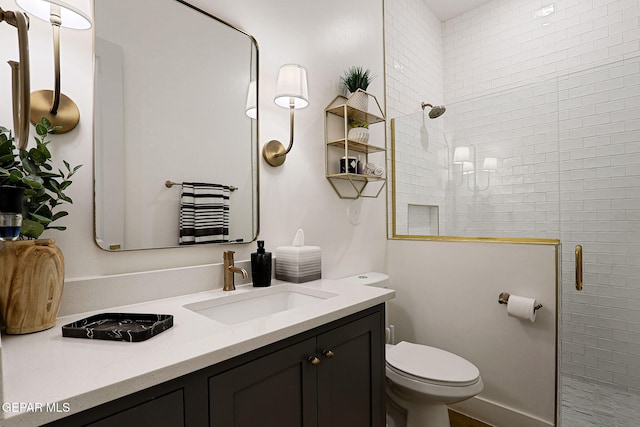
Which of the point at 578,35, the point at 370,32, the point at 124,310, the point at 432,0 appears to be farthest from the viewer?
the point at 432,0

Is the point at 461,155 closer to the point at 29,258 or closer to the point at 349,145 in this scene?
the point at 349,145

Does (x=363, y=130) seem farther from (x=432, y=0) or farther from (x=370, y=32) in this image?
(x=432, y=0)

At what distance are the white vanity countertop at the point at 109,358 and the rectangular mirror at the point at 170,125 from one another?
0.35 metres

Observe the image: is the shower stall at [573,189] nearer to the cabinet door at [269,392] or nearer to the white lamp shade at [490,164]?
the white lamp shade at [490,164]

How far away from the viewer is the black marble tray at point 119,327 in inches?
33.0

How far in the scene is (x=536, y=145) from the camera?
83.0 inches

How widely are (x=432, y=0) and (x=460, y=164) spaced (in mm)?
1749

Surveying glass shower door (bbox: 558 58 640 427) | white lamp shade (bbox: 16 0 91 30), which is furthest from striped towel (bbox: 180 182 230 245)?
glass shower door (bbox: 558 58 640 427)

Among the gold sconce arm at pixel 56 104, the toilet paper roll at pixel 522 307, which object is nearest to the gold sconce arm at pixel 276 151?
the gold sconce arm at pixel 56 104

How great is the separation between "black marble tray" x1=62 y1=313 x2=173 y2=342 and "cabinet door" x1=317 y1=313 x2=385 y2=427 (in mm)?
486

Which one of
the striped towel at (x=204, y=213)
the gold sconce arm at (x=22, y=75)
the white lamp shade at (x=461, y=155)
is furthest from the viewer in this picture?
the white lamp shade at (x=461, y=155)

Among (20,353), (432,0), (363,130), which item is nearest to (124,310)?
(20,353)

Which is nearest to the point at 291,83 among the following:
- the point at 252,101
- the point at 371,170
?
the point at 252,101

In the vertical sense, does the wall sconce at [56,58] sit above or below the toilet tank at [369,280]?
above
